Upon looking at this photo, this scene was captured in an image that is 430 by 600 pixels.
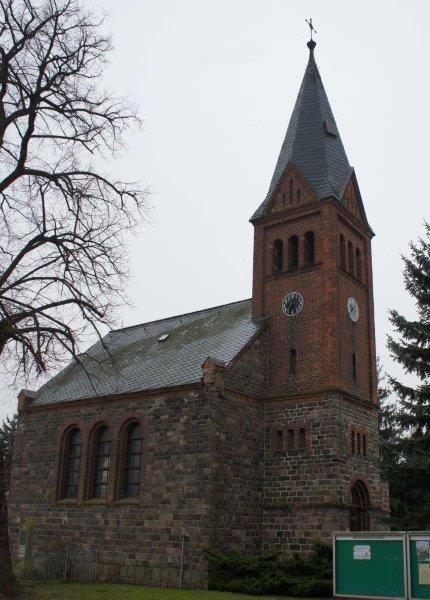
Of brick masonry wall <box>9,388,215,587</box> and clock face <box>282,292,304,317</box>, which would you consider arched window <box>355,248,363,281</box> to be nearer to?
clock face <box>282,292,304,317</box>

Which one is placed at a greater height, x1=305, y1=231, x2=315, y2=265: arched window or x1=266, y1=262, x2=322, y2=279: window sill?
x1=305, y1=231, x2=315, y2=265: arched window

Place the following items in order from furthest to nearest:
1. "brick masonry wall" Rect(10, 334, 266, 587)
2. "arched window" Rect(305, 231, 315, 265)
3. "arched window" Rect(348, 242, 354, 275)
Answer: "arched window" Rect(348, 242, 354, 275)
"arched window" Rect(305, 231, 315, 265)
"brick masonry wall" Rect(10, 334, 266, 587)

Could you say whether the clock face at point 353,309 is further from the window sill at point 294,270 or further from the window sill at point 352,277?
the window sill at point 294,270

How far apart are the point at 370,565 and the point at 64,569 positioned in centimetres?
1411

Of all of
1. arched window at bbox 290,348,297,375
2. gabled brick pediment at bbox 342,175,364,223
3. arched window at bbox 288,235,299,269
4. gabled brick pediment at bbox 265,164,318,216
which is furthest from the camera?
gabled brick pediment at bbox 342,175,364,223

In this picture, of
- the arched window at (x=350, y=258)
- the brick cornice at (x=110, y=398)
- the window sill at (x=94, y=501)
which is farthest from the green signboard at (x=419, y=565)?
the arched window at (x=350, y=258)

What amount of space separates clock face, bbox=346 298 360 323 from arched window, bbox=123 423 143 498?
10289 millimetres

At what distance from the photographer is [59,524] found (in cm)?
2977

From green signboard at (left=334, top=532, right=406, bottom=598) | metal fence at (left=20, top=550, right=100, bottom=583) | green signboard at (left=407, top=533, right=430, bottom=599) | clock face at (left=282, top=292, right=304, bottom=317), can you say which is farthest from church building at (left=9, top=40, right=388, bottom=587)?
green signboard at (left=407, top=533, right=430, bottom=599)

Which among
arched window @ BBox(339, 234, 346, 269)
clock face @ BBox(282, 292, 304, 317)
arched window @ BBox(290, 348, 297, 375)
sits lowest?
arched window @ BBox(290, 348, 297, 375)

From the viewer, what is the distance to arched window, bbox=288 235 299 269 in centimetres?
3055

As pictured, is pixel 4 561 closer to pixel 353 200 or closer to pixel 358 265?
pixel 358 265

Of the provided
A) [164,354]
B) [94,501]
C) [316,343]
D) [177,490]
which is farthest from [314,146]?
[94,501]

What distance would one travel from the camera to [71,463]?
103 ft
